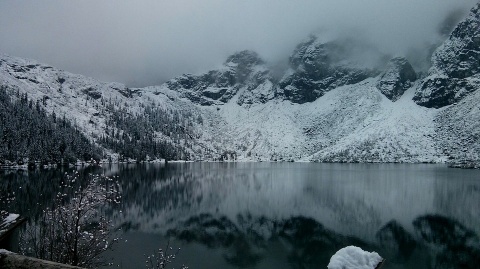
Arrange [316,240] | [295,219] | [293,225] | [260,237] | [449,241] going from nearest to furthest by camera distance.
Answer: [449,241]
[316,240]
[260,237]
[293,225]
[295,219]

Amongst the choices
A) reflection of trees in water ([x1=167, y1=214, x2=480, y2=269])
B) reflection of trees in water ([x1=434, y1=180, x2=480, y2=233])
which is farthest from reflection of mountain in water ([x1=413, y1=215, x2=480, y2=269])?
reflection of trees in water ([x1=434, y1=180, x2=480, y2=233])

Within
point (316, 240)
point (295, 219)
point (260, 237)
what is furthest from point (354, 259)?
point (295, 219)

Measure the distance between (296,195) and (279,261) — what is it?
4772 centimetres

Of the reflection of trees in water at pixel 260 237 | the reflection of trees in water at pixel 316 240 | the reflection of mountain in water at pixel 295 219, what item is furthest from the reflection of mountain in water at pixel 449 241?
the reflection of trees in water at pixel 260 237

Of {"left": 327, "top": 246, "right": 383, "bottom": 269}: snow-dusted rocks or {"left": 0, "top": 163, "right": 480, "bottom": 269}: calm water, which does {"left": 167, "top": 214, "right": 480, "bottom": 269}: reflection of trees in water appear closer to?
{"left": 0, "top": 163, "right": 480, "bottom": 269}: calm water

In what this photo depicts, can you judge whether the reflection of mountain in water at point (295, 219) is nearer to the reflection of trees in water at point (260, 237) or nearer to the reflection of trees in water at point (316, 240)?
the reflection of trees in water at point (260, 237)

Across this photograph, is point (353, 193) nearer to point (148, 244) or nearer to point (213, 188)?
point (213, 188)

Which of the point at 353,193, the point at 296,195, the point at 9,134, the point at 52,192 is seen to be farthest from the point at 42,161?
the point at 353,193

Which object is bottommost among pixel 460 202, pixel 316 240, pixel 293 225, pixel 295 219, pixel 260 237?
pixel 316 240

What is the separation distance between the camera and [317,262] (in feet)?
126

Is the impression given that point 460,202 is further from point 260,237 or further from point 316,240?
point 260,237

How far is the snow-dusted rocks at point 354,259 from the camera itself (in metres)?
6.66

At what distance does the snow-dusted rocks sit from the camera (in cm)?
666

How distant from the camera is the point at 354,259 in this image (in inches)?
266
